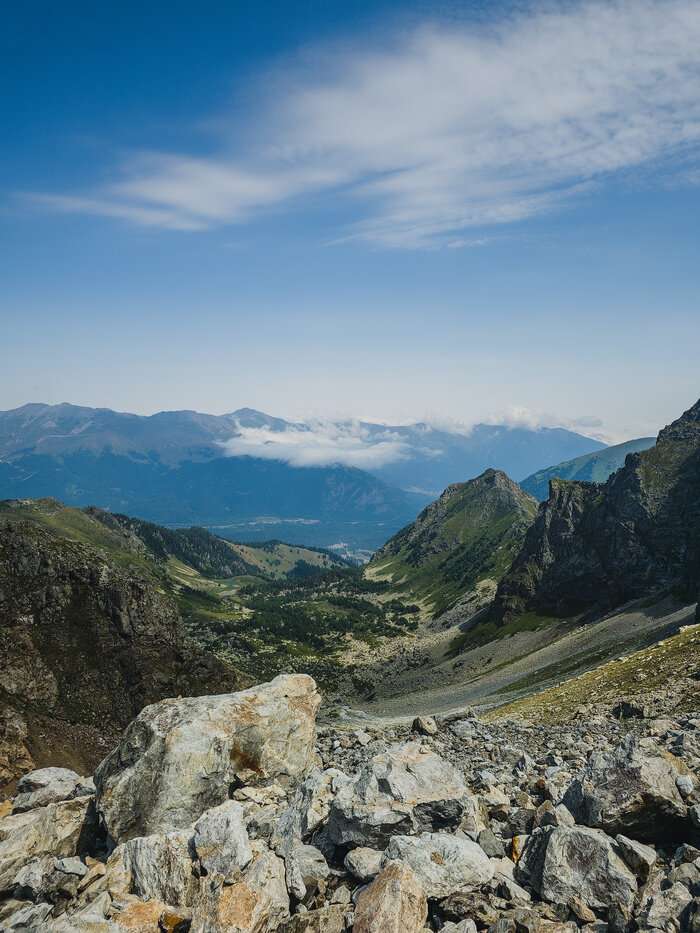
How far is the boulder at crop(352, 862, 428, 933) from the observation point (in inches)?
468

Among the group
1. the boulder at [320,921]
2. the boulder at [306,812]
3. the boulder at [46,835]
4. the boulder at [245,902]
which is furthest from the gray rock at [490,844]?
the boulder at [46,835]

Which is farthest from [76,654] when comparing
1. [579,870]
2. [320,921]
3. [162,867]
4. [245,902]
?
[579,870]

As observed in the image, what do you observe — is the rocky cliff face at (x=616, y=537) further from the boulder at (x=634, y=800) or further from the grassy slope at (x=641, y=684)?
the boulder at (x=634, y=800)

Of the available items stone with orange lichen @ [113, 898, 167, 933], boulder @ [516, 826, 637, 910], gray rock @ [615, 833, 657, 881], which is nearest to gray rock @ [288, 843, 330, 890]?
stone with orange lichen @ [113, 898, 167, 933]

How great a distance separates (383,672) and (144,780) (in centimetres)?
16127

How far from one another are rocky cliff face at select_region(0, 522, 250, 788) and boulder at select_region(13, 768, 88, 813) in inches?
744

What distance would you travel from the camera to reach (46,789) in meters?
24.1

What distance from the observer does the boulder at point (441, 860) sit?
13.0 metres

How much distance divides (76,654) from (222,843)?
62.0m

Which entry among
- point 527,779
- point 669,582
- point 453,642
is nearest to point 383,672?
point 453,642

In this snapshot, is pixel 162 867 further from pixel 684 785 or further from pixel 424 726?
pixel 424 726

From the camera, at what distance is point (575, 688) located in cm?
5450

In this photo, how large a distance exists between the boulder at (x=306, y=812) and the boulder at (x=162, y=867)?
2871 millimetres

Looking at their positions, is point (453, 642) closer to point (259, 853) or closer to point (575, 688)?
point (575, 688)
